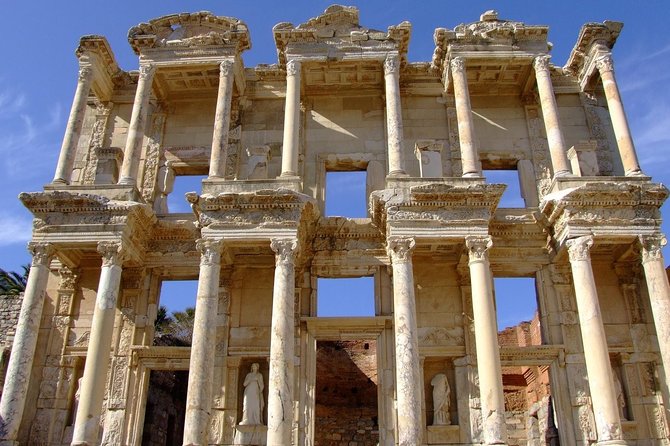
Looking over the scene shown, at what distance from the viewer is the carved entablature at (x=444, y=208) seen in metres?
13.6

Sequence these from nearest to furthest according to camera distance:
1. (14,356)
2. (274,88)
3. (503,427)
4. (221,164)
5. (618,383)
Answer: (503,427), (14,356), (618,383), (221,164), (274,88)

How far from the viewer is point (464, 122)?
1523cm

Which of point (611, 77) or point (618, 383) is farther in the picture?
point (611, 77)

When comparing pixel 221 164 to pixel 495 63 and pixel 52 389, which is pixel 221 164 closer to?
pixel 52 389

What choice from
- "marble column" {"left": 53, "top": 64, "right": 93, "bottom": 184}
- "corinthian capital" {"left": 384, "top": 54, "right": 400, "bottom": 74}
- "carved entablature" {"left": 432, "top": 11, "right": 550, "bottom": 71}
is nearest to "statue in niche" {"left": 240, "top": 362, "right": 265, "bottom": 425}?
"marble column" {"left": 53, "top": 64, "right": 93, "bottom": 184}

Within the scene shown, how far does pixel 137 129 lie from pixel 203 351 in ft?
19.7

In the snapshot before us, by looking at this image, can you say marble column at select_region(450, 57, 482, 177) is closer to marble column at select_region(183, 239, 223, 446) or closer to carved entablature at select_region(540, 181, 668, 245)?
carved entablature at select_region(540, 181, 668, 245)

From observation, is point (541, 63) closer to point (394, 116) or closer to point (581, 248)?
point (394, 116)

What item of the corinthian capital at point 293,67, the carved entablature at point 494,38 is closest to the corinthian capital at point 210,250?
the corinthian capital at point 293,67

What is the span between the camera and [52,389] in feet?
47.4

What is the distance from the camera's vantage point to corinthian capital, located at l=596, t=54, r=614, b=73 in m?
15.9

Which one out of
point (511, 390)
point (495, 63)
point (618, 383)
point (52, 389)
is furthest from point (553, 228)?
point (52, 389)

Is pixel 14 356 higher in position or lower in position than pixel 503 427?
higher

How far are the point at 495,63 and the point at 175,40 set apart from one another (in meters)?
8.32
